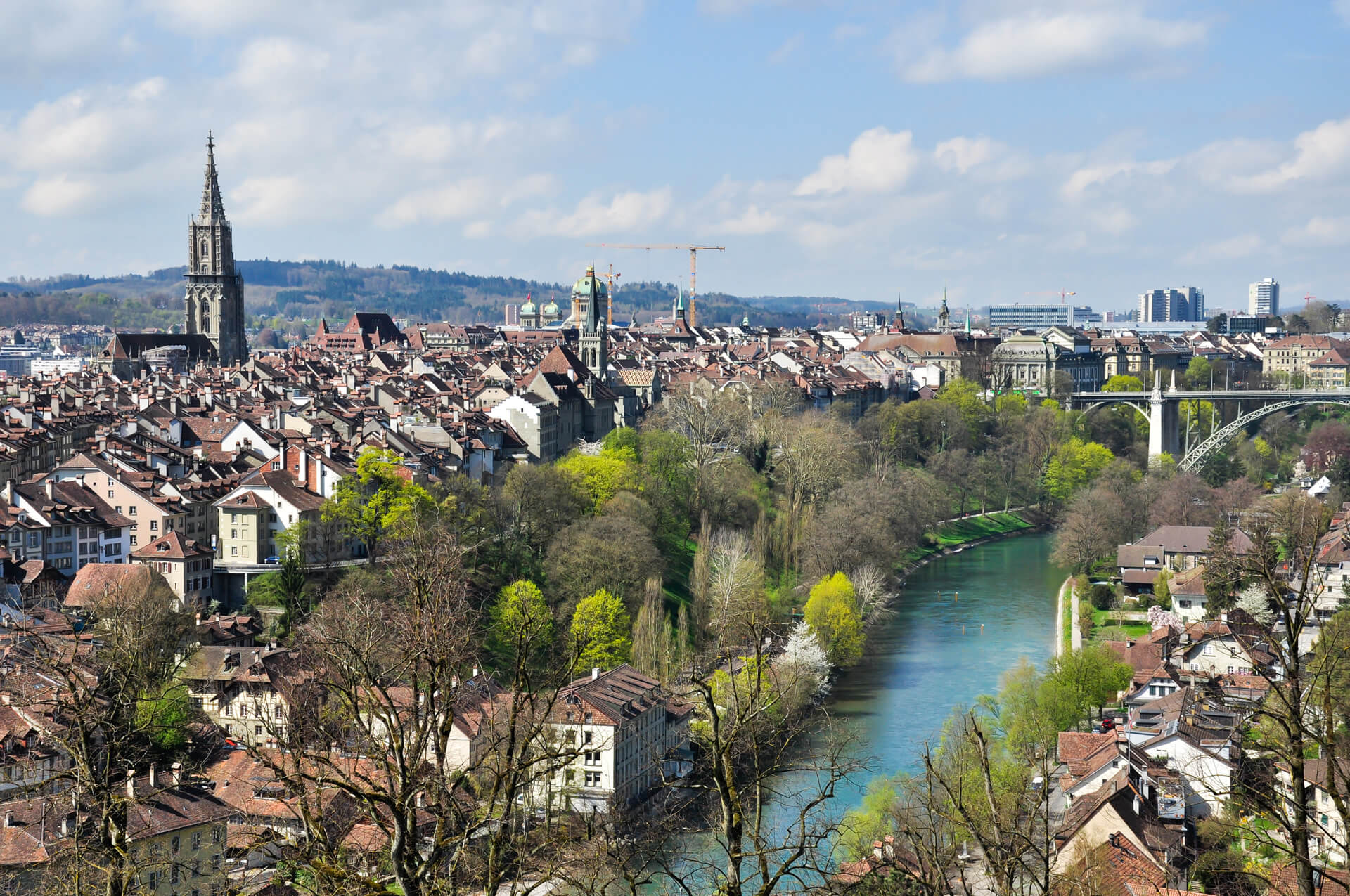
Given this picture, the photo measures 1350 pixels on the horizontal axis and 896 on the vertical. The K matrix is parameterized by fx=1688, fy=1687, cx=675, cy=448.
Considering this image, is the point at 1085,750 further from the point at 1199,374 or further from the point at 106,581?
the point at 1199,374

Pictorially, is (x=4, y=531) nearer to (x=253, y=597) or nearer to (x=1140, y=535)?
(x=253, y=597)

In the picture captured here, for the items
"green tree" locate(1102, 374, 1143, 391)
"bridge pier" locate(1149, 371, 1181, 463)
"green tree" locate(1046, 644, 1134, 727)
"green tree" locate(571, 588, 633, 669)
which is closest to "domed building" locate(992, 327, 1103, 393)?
"green tree" locate(1102, 374, 1143, 391)

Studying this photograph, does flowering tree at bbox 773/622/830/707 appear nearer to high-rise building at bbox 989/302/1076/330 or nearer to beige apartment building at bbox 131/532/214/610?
beige apartment building at bbox 131/532/214/610

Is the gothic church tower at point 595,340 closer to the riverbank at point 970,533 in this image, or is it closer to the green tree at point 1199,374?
the riverbank at point 970,533

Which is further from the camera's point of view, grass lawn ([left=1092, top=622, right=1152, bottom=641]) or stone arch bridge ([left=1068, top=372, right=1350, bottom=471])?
stone arch bridge ([left=1068, top=372, right=1350, bottom=471])

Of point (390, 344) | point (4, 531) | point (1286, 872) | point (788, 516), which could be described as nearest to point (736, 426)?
point (788, 516)

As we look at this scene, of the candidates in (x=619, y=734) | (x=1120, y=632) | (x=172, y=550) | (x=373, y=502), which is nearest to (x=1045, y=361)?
(x=1120, y=632)

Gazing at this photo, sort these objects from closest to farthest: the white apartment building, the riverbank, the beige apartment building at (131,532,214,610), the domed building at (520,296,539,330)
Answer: the white apartment building → the beige apartment building at (131,532,214,610) → the riverbank → the domed building at (520,296,539,330)

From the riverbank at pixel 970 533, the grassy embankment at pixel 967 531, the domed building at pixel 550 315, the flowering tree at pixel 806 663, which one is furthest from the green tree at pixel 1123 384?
the domed building at pixel 550 315
